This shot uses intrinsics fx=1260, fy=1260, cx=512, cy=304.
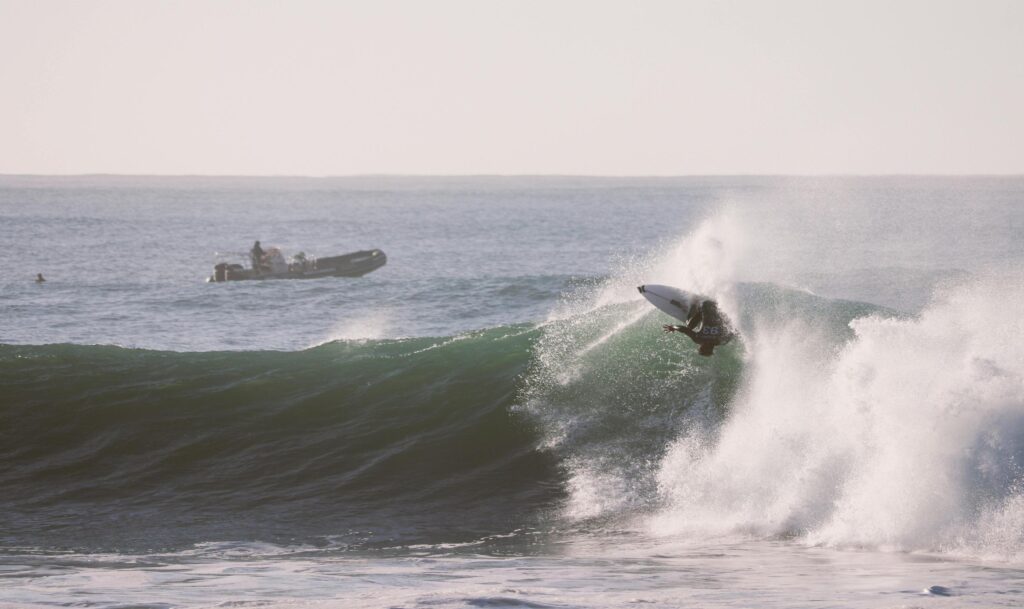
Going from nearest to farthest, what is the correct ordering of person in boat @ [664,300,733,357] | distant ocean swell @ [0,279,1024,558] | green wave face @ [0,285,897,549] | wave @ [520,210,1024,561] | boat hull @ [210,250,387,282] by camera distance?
wave @ [520,210,1024,561] → distant ocean swell @ [0,279,1024,558] → green wave face @ [0,285,897,549] → person in boat @ [664,300,733,357] → boat hull @ [210,250,387,282]

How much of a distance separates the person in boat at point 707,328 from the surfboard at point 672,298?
56cm

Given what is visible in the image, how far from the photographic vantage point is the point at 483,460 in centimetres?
1802

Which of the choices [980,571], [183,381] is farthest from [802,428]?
[183,381]

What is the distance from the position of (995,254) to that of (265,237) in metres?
64.6

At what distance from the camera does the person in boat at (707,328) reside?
18.2m

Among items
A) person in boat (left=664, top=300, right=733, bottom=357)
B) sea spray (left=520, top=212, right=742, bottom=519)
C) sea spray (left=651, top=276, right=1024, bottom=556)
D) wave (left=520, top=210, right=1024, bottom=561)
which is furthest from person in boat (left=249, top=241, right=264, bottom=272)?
sea spray (left=651, top=276, right=1024, bottom=556)

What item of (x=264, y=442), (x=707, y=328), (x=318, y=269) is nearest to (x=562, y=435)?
(x=707, y=328)

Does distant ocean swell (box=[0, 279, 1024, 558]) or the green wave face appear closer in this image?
distant ocean swell (box=[0, 279, 1024, 558])

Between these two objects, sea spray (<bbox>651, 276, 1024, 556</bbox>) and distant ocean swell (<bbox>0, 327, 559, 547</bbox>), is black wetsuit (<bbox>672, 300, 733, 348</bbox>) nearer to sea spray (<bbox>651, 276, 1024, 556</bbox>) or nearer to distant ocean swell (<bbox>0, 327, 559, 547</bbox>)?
sea spray (<bbox>651, 276, 1024, 556</bbox>)

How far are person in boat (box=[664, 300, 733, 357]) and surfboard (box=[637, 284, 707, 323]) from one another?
0.56m

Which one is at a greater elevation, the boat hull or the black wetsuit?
the black wetsuit

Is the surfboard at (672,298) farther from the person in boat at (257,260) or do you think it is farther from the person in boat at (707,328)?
the person in boat at (257,260)

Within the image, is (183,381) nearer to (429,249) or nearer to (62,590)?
(62,590)

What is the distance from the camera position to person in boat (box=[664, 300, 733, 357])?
1825cm
